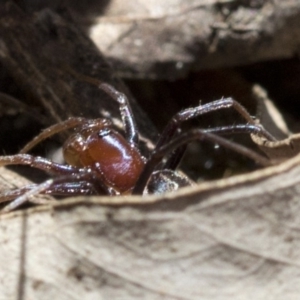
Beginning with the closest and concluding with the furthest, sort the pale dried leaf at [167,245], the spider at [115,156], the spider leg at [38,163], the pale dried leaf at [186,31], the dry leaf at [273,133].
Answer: the pale dried leaf at [167,245] → the dry leaf at [273,133] → the spider leg at [38,163] → the spider at [115,156] → the pale dried leaf at [186,31]

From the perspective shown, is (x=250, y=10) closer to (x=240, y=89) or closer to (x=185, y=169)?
(x=240, y=89)

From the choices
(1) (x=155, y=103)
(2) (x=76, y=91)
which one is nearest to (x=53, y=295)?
(2) (x=76, y=91)

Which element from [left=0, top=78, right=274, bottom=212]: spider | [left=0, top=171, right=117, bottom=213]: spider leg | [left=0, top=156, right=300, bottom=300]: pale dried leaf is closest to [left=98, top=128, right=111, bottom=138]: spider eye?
[left=0, top=78, right=274, bottom=212]: spider

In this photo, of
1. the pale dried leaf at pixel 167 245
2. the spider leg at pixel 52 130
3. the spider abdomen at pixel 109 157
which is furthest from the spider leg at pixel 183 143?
the pale dried leaf at pixel 167 245

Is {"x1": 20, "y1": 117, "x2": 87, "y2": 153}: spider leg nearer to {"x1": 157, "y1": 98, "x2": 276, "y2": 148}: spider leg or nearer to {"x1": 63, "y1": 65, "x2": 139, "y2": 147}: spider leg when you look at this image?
{"x1": 63, "y1": 65, "x2": 139, "y2": 147}: spider leg

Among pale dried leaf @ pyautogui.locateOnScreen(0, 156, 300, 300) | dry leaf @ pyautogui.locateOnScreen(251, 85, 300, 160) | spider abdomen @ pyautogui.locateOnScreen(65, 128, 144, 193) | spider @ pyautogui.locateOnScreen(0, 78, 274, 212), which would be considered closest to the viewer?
pale dried leaf @ pyautogui.locateOnScreen(0, 156, 300, 300)

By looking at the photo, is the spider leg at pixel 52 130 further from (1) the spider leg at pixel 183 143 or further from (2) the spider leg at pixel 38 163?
(1) the spider leg at pixel 183 143

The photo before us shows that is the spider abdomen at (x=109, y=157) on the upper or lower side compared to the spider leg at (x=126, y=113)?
lower
